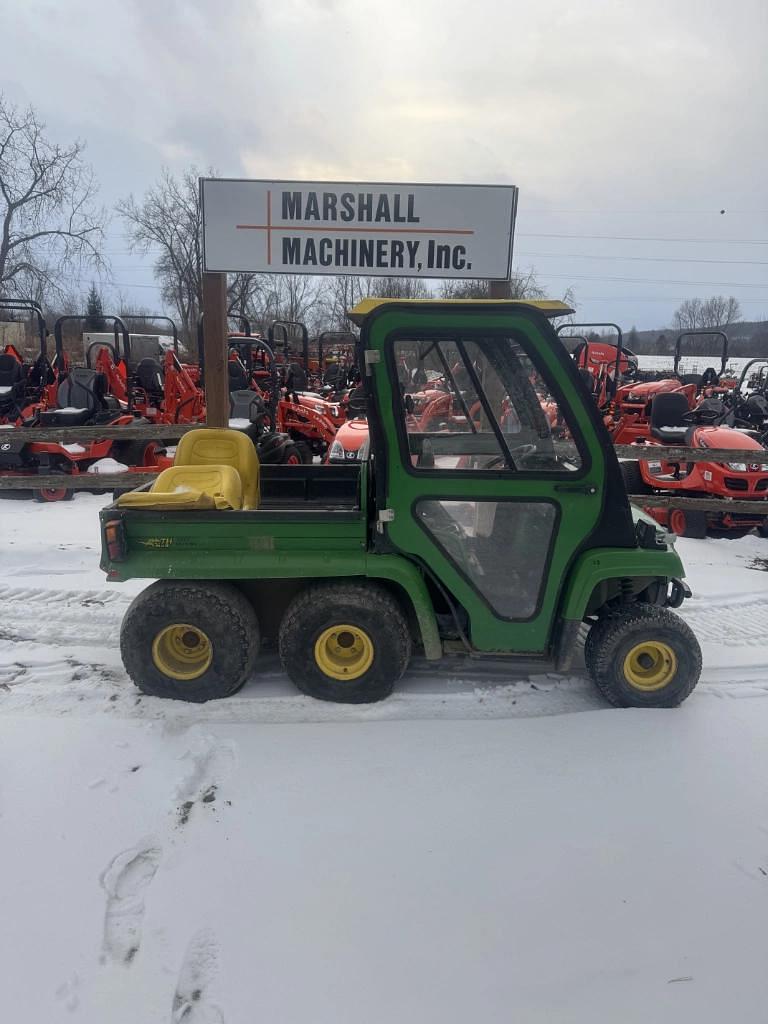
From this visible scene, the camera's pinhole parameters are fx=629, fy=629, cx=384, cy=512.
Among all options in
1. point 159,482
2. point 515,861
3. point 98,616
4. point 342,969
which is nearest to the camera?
point 342,969

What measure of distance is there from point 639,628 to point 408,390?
1.60m

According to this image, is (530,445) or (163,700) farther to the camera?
(163,700)

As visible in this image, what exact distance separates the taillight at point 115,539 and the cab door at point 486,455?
1258mm

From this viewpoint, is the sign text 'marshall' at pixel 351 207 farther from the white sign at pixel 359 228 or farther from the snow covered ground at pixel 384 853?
the snow covered ground at pixel 384 853

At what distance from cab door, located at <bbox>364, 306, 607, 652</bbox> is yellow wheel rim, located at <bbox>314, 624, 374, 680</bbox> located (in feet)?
1.59

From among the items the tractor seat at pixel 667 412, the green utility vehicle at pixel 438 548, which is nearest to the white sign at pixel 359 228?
the green utility vehicle at pixel 438 548

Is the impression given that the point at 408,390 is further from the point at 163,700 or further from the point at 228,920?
the point at 228,920

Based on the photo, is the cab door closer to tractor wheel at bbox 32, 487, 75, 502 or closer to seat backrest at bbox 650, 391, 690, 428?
seat backrest at bbox 650, 391, 690, 428

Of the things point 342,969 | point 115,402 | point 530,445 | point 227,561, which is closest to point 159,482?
point 227,561

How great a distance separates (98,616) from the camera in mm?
4039

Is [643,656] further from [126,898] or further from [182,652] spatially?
[126,898]

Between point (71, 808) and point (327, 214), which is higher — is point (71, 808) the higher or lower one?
the lower one

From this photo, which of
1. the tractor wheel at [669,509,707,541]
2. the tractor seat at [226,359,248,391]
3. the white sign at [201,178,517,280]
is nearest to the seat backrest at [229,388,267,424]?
the tractor seat at [226,359,248,391]

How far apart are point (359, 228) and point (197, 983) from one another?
4.00m
